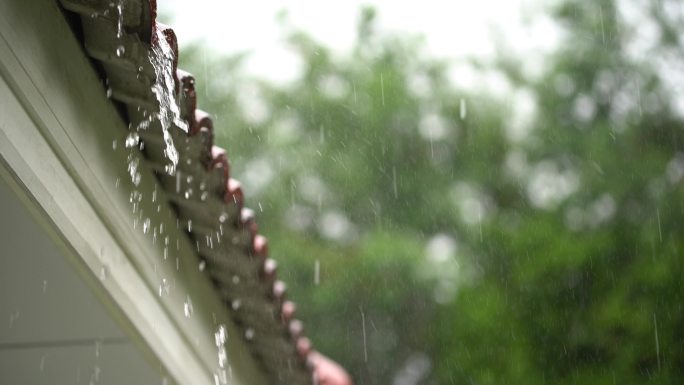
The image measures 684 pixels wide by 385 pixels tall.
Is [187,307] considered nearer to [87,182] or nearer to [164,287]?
[164,287]

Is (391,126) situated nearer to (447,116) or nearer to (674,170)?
(447,116)

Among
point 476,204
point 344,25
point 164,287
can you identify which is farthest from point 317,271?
point 164,287

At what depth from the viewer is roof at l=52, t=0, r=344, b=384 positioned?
159 cm

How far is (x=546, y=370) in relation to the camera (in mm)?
11523

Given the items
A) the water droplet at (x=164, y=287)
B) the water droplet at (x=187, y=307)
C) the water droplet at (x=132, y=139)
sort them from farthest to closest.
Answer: the water droplet at (x=187, y=307) → the water droplet at (x=164, y=287) → the water droplet at (x=132, y=139)

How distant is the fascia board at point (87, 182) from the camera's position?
148 cm

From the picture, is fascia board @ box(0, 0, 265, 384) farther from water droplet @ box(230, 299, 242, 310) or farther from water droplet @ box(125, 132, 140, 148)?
water droplet @ box(230, 299, 242, 310)

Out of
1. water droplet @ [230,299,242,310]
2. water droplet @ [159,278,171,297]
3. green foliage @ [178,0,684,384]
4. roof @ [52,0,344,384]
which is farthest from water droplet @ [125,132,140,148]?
green foliage @ [178,0,684,384]

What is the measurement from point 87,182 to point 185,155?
272 mm

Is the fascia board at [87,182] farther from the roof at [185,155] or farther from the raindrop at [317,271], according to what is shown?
the raindrop at [317,271]

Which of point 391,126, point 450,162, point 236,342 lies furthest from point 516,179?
point 236,342

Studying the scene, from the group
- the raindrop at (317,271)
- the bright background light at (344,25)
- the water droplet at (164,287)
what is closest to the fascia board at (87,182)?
the water droplet at (164,287)

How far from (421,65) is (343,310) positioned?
10.7 feet

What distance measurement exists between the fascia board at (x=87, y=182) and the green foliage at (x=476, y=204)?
9381 millimetres
